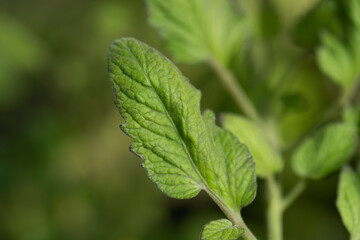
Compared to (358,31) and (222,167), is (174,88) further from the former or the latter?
(358,31)

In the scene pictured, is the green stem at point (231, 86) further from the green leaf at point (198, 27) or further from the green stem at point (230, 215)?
the green stem at point (230, 215)

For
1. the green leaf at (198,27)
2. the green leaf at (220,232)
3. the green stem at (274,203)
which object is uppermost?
the green leaf at (198,27)

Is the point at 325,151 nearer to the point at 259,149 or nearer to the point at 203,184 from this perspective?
the point at 259,149

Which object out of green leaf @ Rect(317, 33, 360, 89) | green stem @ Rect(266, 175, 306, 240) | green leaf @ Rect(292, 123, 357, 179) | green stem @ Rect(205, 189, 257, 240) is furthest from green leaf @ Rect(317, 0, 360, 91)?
green stem @ Rect(205, 189, 257, 240)

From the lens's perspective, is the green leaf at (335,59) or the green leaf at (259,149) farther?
the green leaf at (335,59)

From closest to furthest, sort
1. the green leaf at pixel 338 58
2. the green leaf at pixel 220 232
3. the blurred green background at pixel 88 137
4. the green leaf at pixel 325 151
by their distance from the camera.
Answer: the green leaf at pixel 220 232 → the green leaf at pixel 325 151 → the green leaf at pixel 338 58 → the blurred green background at pixel 88 137

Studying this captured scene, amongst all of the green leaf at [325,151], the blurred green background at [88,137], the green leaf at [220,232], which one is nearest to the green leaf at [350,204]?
the green leaf at [325,151]

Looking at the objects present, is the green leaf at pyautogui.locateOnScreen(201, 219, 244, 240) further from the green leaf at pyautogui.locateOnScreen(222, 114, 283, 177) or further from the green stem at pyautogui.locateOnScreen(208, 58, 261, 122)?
the green stem at pyautogui.locateOnScreen(208, 58, 261, 122)
